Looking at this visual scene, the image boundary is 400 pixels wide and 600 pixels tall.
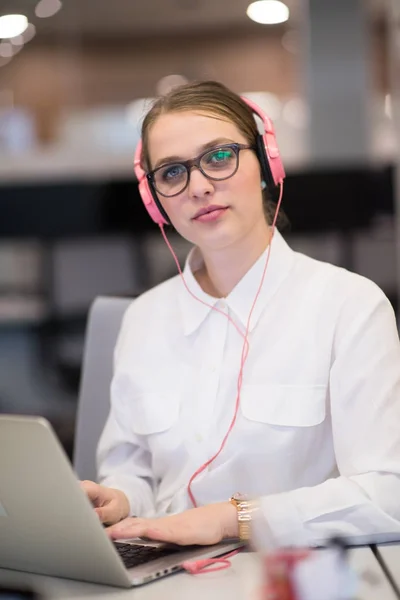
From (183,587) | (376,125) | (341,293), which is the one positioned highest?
(376,125)

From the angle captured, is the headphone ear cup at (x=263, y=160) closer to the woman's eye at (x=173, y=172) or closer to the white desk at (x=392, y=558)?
the woman's eye at (x=173, y=172)

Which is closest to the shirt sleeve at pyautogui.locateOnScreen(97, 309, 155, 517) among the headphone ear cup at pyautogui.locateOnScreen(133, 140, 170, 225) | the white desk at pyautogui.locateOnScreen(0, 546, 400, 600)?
the headphone ear cup at pyautogui.locateOnScreen(133, 140, 170, 225)

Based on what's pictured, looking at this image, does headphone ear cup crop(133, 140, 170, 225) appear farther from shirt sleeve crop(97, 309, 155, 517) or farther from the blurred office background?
the blurred office background

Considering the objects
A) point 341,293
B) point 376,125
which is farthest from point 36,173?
point 341,293

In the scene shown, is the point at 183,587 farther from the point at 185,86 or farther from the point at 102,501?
the point at 185,86

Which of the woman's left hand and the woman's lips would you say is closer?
the woman's left hand

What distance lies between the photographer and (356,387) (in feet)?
4.42

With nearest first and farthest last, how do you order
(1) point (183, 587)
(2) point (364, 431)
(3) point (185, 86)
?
(1) point (183, 587) < (2) point (364, 431) < (3) point (185, 86)

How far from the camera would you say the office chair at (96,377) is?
6.05ft

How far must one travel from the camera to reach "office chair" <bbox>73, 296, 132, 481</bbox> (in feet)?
6.05

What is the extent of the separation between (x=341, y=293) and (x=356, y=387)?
170 millimetres

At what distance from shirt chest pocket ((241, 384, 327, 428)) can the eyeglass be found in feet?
1.14

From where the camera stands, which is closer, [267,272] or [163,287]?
[267,272]

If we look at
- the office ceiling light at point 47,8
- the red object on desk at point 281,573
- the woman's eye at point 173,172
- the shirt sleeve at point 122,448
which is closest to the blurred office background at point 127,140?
the office ceiling light at point 47,8
